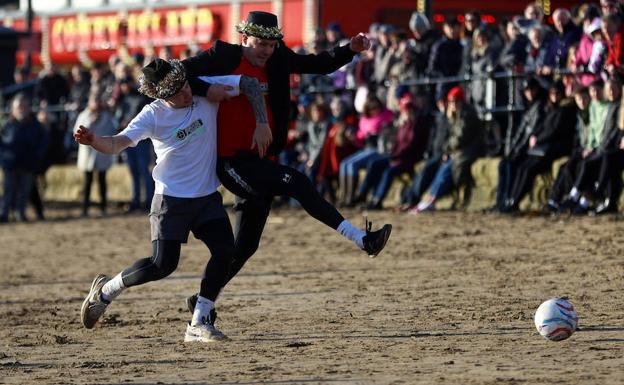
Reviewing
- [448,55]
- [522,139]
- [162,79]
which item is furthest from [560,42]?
[162,79]

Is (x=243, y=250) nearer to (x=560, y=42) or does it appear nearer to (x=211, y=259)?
(x=211, y=259)

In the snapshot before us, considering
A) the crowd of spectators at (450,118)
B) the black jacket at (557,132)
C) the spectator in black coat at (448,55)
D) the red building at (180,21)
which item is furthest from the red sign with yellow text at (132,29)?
the black jacket at (557,132)

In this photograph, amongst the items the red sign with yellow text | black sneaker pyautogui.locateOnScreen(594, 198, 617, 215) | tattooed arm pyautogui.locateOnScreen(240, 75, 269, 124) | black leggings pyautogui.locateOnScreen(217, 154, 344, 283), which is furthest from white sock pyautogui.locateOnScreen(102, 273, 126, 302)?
the red sign with yellow text

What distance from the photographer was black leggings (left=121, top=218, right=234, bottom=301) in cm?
938

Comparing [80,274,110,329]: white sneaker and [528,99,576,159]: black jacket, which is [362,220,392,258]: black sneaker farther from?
[528,99,576,159]: black jacket

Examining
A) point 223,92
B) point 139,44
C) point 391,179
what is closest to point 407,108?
point 391,179

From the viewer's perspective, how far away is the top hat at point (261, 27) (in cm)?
953

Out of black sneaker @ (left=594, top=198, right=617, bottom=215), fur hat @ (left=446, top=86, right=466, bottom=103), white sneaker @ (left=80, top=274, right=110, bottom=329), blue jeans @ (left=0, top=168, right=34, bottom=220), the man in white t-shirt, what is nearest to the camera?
the man in white t-shirt

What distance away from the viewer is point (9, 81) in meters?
29.9

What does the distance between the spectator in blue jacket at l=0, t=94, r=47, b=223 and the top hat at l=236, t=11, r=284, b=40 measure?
13.8 m

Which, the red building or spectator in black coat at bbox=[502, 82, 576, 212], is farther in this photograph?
the red building

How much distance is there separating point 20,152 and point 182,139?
562 inches

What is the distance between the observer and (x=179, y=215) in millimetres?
9344

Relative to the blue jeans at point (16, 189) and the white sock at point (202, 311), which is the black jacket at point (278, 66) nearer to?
the white sock at point (202, 311)
